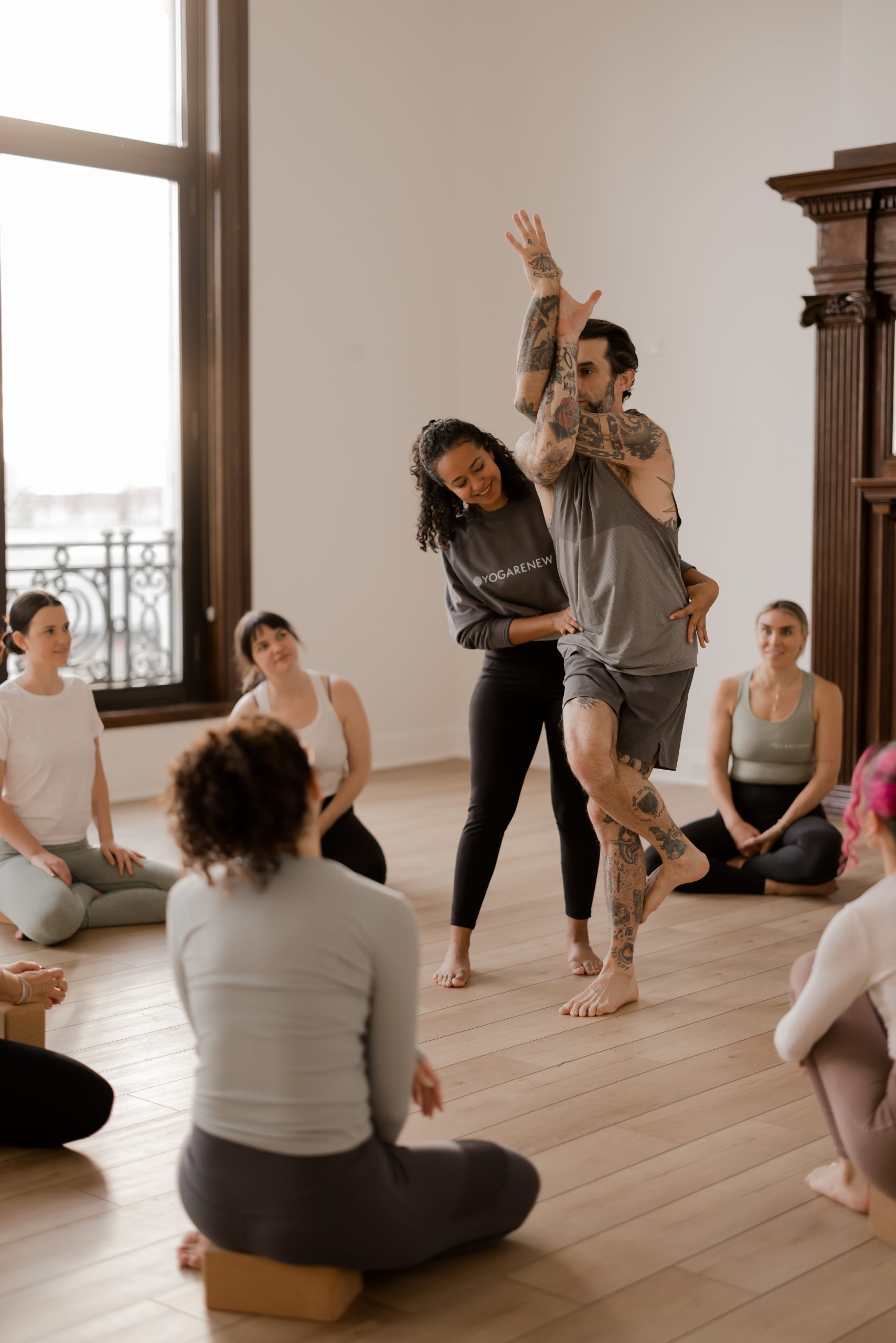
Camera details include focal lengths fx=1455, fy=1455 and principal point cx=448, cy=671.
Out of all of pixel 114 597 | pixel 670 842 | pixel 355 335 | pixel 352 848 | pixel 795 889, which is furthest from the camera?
pixel 355 335

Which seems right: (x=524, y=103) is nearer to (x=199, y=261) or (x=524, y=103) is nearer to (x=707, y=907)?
(x=199, y=261)

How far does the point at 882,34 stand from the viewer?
5.31 meters

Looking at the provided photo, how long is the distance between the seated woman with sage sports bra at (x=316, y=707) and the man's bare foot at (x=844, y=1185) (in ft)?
5.94

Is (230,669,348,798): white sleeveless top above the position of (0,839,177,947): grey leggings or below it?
above

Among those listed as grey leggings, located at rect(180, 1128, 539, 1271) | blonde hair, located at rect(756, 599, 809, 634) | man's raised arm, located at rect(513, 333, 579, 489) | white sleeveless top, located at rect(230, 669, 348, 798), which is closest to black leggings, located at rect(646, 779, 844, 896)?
blonde hair, located at rect(756, 599, 809, 634)

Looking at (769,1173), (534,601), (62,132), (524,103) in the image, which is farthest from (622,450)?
(524,103)

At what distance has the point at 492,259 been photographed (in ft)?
22.8

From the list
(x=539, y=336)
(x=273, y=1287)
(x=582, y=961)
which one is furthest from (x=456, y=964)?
(x=273, y=1287)

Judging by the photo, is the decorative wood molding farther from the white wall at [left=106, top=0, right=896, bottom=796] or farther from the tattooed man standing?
the tattooed man standing

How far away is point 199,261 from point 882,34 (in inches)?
113

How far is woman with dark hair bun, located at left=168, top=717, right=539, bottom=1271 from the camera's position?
1700 millimetres

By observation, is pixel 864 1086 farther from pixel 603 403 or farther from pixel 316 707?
pixel 316 707

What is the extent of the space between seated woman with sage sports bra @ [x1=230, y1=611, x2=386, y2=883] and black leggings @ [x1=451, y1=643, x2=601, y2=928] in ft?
1.55

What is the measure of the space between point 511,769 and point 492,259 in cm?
420
